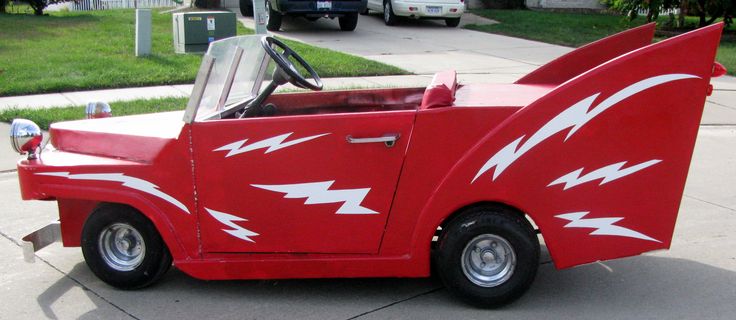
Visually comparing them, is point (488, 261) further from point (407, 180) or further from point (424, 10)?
point (424, 10)

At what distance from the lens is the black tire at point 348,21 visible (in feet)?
54.2

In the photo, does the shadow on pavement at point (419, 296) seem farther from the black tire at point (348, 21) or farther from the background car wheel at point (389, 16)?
the background car wheel at point (389, 16)

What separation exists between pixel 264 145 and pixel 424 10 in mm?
13544

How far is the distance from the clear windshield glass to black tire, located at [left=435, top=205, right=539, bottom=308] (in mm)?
1434

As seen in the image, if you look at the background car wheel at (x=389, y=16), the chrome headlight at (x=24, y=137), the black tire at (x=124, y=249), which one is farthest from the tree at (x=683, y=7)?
the chrome headlight at (x=24, y=137)

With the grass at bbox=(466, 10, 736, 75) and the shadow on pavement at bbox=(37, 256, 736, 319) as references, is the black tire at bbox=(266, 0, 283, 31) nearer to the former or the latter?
the grass at bbox=(466, 10, 736, 75)

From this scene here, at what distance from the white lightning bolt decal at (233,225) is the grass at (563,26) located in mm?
11146

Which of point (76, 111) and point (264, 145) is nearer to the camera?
point (264, 145)

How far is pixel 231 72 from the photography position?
4668mm

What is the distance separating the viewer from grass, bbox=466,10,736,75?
16139mm

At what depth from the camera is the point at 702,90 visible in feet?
13.6

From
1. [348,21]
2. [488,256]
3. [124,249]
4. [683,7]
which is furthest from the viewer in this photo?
[683,7]

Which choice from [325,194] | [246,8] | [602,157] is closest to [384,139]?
[325,194]

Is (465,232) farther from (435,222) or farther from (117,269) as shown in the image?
(117,269)
